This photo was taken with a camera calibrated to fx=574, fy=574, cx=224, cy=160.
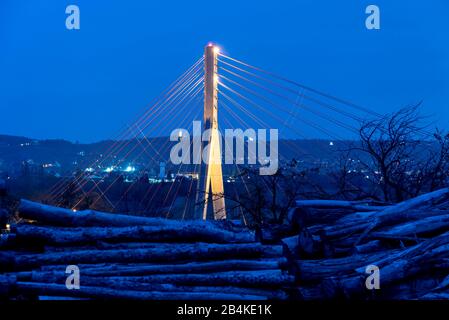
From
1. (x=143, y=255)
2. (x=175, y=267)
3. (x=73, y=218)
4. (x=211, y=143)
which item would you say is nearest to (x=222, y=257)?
(x=175, y=267)

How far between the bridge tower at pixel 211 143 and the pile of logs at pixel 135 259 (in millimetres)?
5765

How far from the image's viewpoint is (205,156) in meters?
13.8

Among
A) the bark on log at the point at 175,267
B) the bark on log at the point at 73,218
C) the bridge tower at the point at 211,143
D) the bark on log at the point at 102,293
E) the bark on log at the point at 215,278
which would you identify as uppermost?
the bridge tower at the point at 211,143

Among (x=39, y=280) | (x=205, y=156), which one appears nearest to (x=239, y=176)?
(x=205, y=156)

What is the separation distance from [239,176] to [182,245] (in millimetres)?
5243

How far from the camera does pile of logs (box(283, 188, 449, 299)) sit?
419 cm

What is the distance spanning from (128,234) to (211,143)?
909 centimetres

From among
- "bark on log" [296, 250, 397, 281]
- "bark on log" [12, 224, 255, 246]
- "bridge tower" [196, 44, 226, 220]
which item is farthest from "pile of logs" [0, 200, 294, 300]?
"bridge tower" [196, 44, 226, 220]

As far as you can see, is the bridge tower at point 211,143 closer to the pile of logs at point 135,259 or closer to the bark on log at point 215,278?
the pile of logs at point 135,259

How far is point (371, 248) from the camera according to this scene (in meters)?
5.04

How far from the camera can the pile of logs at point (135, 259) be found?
3.88m

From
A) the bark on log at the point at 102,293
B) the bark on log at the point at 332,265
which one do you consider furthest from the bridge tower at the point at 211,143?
the bark on log at the point at 102,293
